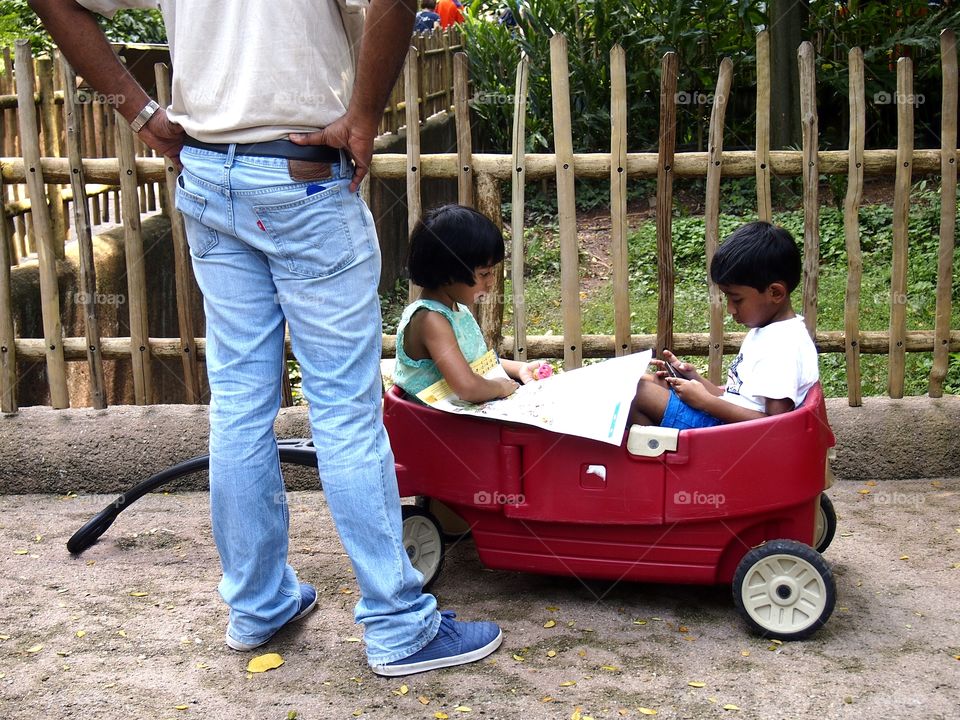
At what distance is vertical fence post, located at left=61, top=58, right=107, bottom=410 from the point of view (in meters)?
3.83

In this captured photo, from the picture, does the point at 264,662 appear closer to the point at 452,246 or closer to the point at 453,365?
the point at 453,365

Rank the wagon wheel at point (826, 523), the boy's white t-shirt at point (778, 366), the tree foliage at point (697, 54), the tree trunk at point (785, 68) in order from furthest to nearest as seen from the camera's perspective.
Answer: the tree foliage at point (697, 54) → the tree trunk at point (785, 68) → the wagon wheel at point (826, 523) → the boy's white t-shirt at point (778, 366)

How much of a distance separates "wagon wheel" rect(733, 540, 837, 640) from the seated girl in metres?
0.79

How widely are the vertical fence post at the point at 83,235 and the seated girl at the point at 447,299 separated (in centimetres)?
156

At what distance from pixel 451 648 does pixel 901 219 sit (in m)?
2.38

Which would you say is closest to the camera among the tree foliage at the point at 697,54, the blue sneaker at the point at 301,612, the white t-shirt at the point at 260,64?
the white t-shirt at the point at 260,64

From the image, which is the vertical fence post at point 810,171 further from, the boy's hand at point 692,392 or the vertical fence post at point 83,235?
the vertical fence post at point 83,235

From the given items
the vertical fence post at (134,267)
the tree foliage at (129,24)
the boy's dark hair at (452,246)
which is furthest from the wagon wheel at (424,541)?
the tree foliage at (129,24)

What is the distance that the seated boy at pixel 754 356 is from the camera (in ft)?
9.22

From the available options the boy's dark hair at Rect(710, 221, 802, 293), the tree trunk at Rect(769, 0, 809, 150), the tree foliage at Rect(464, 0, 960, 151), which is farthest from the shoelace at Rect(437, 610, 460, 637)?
the tree foliage at Rect(464, 0, 960, 151)

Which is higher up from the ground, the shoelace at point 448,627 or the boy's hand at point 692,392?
the boy's hand at point 692,392

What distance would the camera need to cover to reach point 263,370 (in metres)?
2.50

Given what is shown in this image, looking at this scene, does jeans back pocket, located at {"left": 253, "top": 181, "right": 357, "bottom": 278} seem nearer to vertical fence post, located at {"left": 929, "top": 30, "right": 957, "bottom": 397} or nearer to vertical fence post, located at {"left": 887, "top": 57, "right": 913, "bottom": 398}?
vertical fence post, located at {"left": 887, "top": 57, "right": 913, "bottom": 398}

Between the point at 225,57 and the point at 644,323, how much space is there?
475cm
